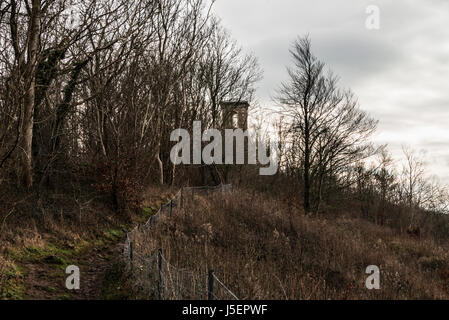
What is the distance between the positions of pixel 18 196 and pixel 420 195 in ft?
143

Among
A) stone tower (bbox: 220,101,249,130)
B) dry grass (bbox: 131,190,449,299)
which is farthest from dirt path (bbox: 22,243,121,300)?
stone tower (bbox: 220,101,249,130)

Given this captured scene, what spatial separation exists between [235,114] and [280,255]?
22.1m

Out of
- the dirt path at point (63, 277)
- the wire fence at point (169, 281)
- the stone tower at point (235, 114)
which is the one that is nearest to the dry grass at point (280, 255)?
the wire fence at point (169, 281)

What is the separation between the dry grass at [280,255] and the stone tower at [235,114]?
43.4 ft

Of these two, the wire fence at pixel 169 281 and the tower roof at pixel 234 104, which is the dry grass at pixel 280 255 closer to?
the wire fence at pixel 169 281

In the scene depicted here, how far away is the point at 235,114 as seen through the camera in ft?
104

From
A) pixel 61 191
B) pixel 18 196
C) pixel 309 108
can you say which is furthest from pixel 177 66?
pixel 18 196

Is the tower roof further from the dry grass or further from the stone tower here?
the dry grass

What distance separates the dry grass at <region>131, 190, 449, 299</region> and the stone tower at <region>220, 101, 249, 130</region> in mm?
13240

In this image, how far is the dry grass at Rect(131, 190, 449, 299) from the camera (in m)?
7.74

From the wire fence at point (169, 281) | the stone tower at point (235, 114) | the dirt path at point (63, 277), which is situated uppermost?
the stone tower at point (235, 114)

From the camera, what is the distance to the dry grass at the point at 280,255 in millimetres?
7742

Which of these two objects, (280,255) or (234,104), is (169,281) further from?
(234,104)

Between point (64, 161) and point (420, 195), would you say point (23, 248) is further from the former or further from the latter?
point (420, 195)
